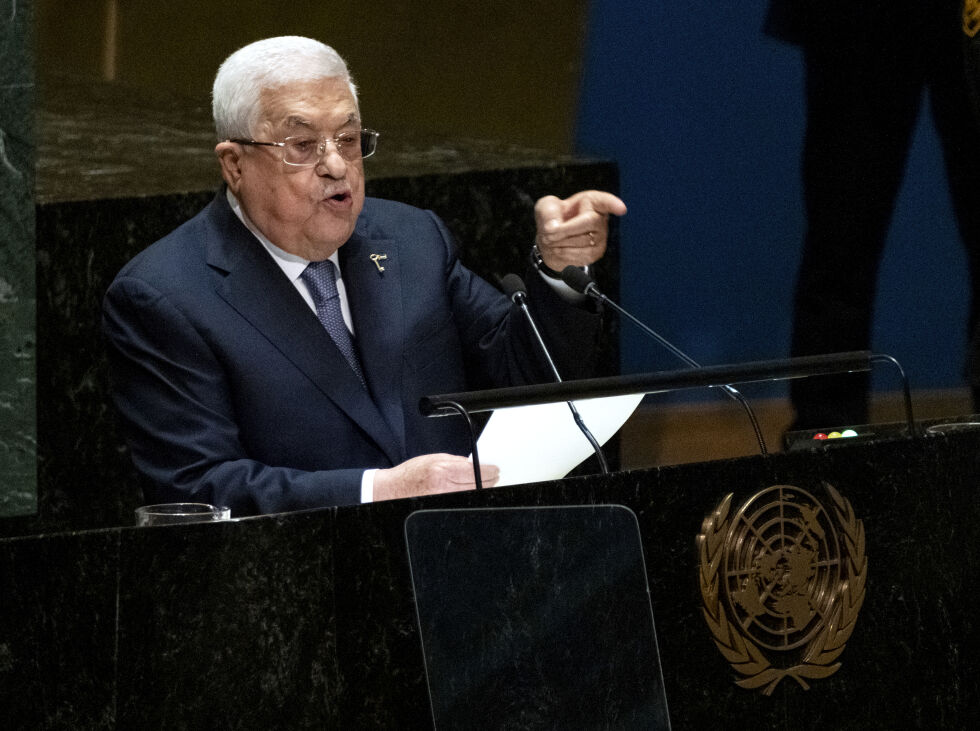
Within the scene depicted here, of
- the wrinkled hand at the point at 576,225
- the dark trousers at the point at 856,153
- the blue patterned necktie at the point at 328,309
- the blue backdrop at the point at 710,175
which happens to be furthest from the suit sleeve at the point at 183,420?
the dark trousers at the point at 856,153

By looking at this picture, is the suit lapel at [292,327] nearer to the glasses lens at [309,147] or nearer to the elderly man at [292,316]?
the elderly man at [292,316]

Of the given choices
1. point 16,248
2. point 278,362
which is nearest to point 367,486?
point 278,362

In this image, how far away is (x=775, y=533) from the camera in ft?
7.20

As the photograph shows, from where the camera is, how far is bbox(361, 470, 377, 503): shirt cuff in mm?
2496

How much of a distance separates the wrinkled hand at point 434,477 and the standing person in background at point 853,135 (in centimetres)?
196

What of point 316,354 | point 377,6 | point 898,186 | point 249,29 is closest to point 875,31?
point 898,186

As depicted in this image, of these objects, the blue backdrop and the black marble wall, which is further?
the blue backdrop

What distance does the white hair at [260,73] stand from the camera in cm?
289

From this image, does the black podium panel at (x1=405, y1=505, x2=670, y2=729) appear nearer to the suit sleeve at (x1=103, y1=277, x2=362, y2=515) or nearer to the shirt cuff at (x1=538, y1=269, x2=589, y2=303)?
the suit sleeve at (x1=103, y1=277, x2=362, y2=515)

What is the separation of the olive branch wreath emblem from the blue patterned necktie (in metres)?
0.97

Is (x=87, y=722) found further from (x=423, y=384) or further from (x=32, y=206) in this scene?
(x=32, y=206)

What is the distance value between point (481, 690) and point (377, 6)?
6.66ft

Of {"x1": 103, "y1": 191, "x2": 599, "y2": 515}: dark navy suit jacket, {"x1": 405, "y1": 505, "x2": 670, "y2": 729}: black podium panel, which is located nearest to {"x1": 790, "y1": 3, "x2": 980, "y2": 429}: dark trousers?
{"x1": 103, "y1": 191, "x2": 599, "y2": 515}: dark navy suit jacket

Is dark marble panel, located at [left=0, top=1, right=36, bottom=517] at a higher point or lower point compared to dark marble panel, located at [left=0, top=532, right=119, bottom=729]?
higher
